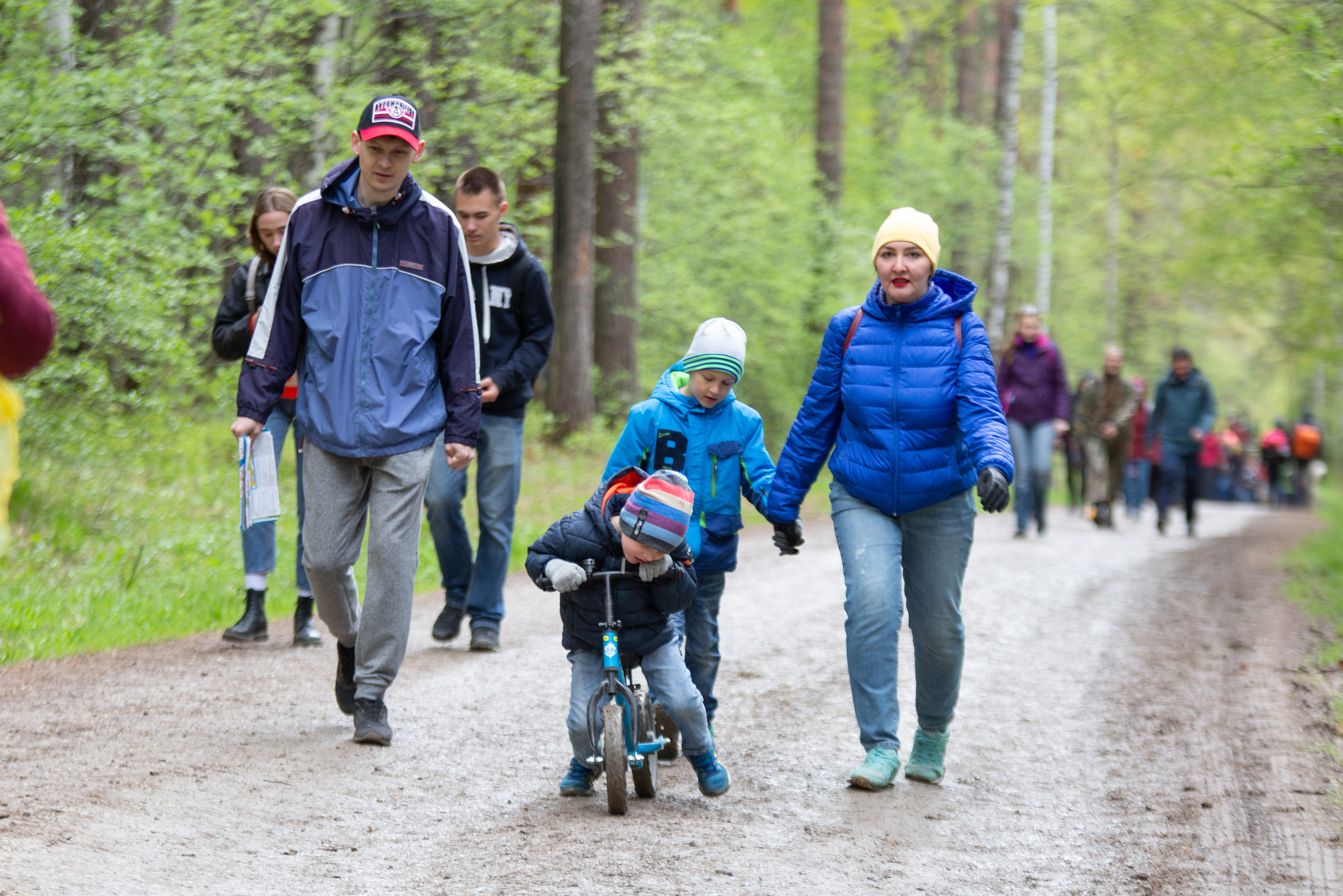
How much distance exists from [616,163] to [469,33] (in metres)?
4.78

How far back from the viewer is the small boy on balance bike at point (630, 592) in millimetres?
4629

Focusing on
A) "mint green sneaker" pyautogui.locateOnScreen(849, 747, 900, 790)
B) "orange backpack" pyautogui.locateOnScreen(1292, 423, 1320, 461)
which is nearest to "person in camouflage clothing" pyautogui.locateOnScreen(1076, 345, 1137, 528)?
"mint green sneaker" pyautogui.locateOnScreen(849, 747, 900, 790)

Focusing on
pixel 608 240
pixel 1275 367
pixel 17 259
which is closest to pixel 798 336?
pixel 608 240

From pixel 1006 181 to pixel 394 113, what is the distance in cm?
2498

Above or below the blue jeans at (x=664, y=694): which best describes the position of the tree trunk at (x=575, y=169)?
above

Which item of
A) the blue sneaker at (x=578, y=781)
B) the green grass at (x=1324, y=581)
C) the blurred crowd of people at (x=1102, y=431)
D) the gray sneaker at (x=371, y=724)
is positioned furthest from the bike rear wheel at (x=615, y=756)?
the blurred crowd of people at (x=1102, y=431)

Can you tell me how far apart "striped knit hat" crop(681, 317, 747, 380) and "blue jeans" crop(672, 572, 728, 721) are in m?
0.87

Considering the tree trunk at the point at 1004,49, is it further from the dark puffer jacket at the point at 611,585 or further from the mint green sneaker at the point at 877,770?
the dark puffer jacket at the point at 611,585

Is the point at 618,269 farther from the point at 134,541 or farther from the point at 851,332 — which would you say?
the point at 851,332

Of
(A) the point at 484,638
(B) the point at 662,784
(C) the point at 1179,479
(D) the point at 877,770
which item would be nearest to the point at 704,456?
(B) the point at 662,784

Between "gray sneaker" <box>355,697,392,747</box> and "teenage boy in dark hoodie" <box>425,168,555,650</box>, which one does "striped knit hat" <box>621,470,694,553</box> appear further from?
"teenage boy in dark hoodie" <box>425,168,555,650</box>

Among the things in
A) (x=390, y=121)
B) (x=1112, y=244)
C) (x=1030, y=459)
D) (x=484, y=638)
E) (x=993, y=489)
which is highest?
(x=1112, y=244)

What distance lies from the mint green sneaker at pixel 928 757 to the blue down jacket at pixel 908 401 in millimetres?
977

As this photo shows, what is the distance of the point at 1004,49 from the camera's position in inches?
1202
